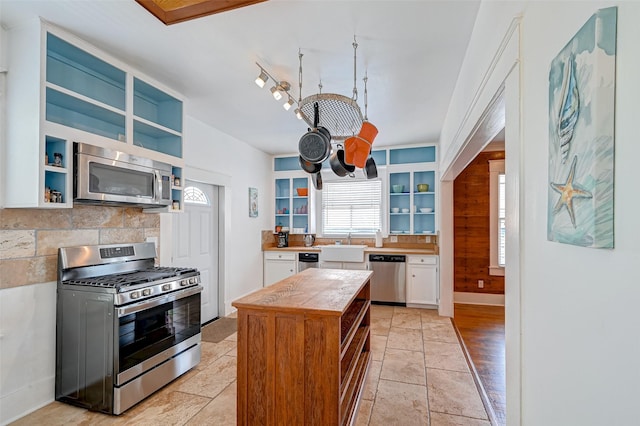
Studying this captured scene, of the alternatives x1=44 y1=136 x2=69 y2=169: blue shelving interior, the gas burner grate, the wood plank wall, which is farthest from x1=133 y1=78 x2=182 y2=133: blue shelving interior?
the wood plank wall

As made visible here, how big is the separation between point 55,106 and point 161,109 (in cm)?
94

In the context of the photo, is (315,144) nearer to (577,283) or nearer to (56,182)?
(577,283)

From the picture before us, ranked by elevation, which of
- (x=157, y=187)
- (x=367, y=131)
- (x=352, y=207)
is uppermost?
(x=367, y=131)

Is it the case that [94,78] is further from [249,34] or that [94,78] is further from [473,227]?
[473,227]

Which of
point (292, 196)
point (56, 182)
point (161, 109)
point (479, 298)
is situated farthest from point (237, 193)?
point (479, 298)

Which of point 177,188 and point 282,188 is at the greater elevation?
point 282,188

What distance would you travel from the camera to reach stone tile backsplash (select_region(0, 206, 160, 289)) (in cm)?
213

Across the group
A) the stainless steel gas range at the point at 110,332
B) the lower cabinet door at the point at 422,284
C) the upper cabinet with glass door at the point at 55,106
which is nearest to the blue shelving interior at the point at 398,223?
the lower cabinet door at the point at 422,284

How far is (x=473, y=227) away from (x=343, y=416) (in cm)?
411

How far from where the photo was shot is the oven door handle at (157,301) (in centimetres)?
224

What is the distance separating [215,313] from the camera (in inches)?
175

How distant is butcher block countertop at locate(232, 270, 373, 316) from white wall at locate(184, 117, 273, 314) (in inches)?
85.3

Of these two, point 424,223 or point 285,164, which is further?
point 285,164

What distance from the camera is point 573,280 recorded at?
787mm
